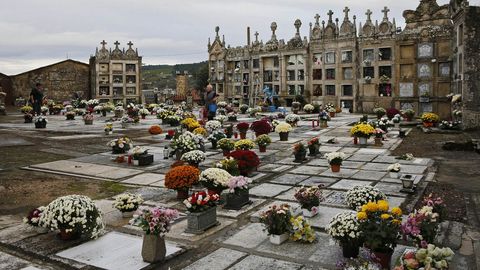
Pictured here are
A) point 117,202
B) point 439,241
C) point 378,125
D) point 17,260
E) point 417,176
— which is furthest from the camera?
point 378,125

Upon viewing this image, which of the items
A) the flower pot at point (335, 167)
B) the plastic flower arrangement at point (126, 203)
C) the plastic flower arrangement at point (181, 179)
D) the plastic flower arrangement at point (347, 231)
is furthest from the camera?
the flower pot at point (335, 167)

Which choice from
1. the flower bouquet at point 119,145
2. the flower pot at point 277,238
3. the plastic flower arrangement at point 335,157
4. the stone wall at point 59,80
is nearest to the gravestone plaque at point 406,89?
the plastic flower arrangement at point 335,157

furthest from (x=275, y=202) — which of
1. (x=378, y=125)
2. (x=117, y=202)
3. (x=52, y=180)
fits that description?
(x=378, y=125)

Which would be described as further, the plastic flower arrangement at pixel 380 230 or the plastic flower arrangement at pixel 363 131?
the plastic flower arrangement at pixel 363 131

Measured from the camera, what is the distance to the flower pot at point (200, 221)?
36.2 ft

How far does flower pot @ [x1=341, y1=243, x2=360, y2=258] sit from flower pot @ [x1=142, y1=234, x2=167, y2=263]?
3944mm

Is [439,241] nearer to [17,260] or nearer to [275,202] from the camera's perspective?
[275,202]

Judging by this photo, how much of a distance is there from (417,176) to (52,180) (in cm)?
1450

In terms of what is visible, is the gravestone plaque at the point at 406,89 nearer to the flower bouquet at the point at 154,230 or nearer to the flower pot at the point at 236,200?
the flower pot at the point at 236,200

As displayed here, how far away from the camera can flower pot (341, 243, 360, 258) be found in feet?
30.2

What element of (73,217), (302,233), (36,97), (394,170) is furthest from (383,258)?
(36,97)

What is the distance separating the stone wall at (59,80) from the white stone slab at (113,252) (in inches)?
2331

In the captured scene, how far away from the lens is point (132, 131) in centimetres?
3353

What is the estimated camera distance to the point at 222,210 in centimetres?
1312
